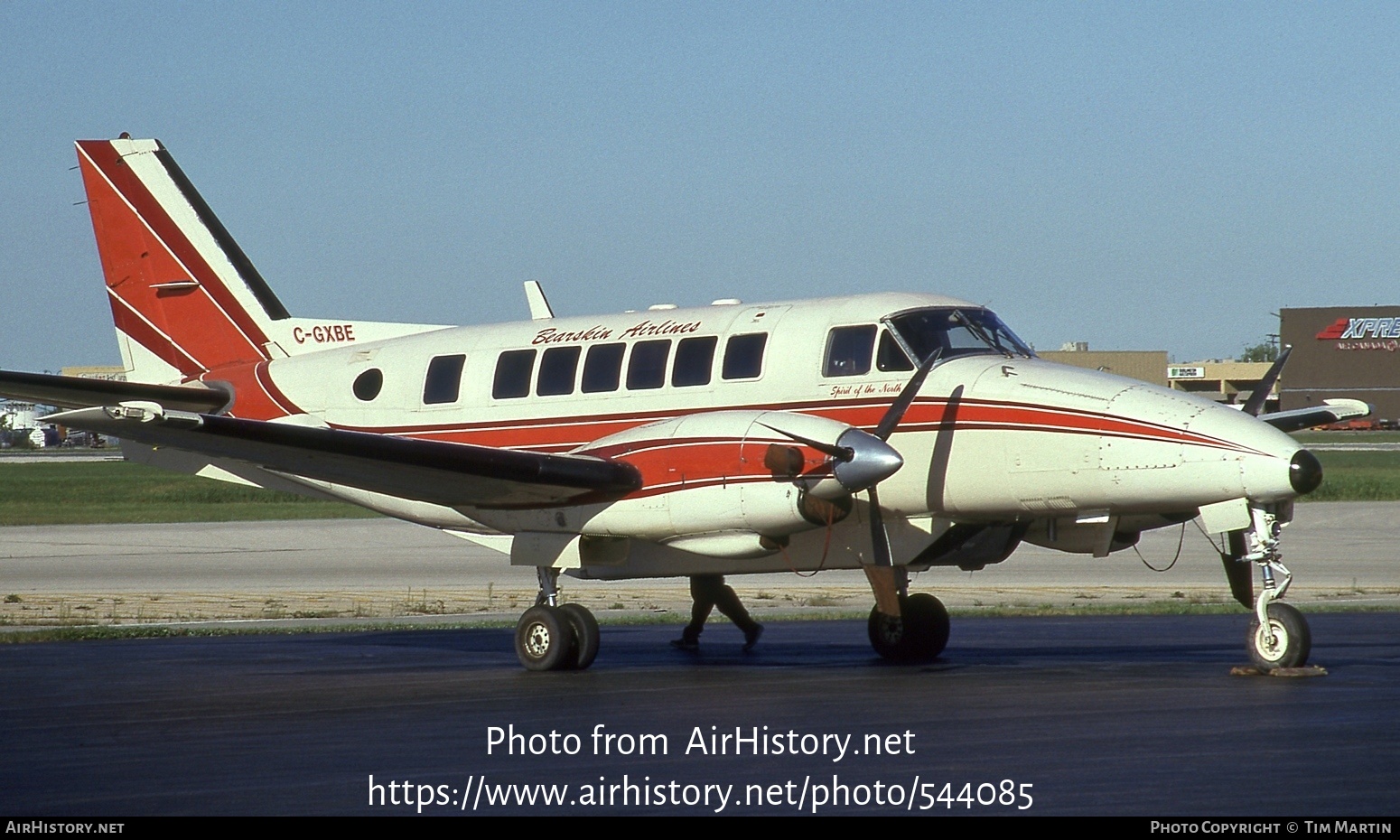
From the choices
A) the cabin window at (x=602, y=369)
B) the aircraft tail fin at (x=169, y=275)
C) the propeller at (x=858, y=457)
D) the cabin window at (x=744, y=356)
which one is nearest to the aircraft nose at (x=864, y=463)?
the propeller at (x=858, y=457)

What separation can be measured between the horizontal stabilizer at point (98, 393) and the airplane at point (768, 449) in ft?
0.13

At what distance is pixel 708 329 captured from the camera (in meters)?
15.9

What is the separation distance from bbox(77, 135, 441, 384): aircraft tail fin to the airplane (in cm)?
162

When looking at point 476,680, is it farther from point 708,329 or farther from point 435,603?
point 435,603

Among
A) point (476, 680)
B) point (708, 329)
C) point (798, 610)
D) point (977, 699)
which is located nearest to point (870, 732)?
point (977, 699)

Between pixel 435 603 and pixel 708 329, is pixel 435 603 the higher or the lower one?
the lower one

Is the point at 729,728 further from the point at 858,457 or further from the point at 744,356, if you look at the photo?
the point at 744,356

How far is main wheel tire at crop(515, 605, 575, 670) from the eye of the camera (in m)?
15.2

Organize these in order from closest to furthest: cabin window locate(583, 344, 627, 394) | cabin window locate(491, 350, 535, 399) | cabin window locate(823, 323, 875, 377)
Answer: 1. cabin window locate(823, 323, 875, 377)
2. cabin window locate(583, 344, 627, 394)
3. cabin window locate(491, 350, 535, 399)

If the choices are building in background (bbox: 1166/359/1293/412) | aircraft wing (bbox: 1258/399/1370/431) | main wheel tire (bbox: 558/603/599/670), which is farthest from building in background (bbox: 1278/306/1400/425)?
main wheel tire (bbox: 558/603/599/670)

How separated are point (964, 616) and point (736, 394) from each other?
24.7 ft

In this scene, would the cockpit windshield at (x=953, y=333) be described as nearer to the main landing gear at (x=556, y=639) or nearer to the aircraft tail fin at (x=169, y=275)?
the main landing gear at (x=556, y=639)

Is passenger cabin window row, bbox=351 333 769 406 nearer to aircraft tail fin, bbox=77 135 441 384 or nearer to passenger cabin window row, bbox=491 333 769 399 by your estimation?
passenger cabin window row, bbox=491 333 769 399

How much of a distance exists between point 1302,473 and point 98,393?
11851mm
